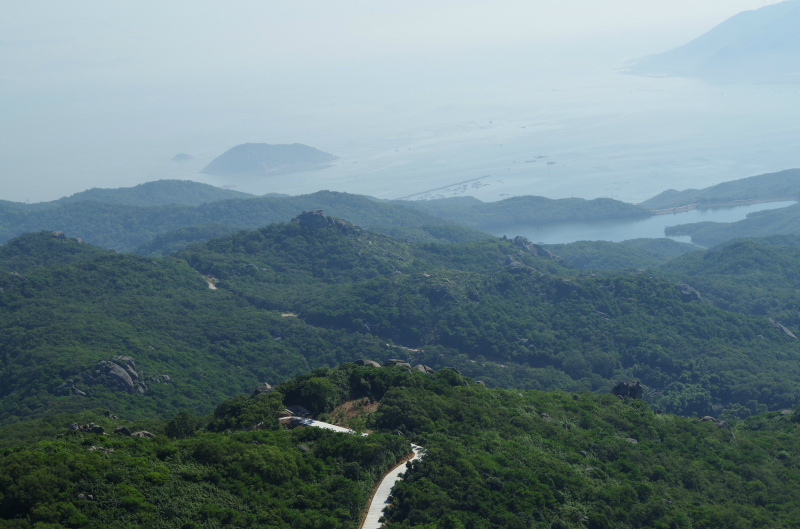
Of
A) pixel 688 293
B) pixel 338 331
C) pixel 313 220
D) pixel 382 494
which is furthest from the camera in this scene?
pixel 313 220

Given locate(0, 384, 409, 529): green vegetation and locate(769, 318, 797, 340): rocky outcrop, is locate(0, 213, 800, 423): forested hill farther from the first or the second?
locate(0, 384, 409, 529): green vegetation

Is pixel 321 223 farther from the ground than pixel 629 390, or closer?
farther from the ground

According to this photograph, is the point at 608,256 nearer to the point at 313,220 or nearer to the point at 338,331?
the point at 313,220

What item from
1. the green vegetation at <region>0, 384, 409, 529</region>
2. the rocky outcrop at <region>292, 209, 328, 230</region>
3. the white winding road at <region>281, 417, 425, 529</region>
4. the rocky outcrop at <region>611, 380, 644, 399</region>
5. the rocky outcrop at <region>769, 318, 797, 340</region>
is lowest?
the rocky outcrop at <region>769, 318, 797, 340</region>

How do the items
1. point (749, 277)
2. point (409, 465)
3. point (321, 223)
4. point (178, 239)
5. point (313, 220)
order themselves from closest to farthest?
point (409, 465)
point (749, 277)
point (321, 223)
point (313, 220)
point (178, 239)

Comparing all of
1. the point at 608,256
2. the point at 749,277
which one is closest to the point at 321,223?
the point at 608,256

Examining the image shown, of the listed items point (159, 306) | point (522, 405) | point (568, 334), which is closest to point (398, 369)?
point (522, 405)

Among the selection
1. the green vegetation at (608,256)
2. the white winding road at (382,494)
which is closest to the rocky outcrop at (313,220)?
the green vegetation at (608,256)

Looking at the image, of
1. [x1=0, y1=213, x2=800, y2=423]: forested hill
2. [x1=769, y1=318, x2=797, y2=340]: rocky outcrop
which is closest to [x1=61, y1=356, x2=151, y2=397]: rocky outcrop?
[x1=0, y1=213, x2=800, y2=423]: forested hill
